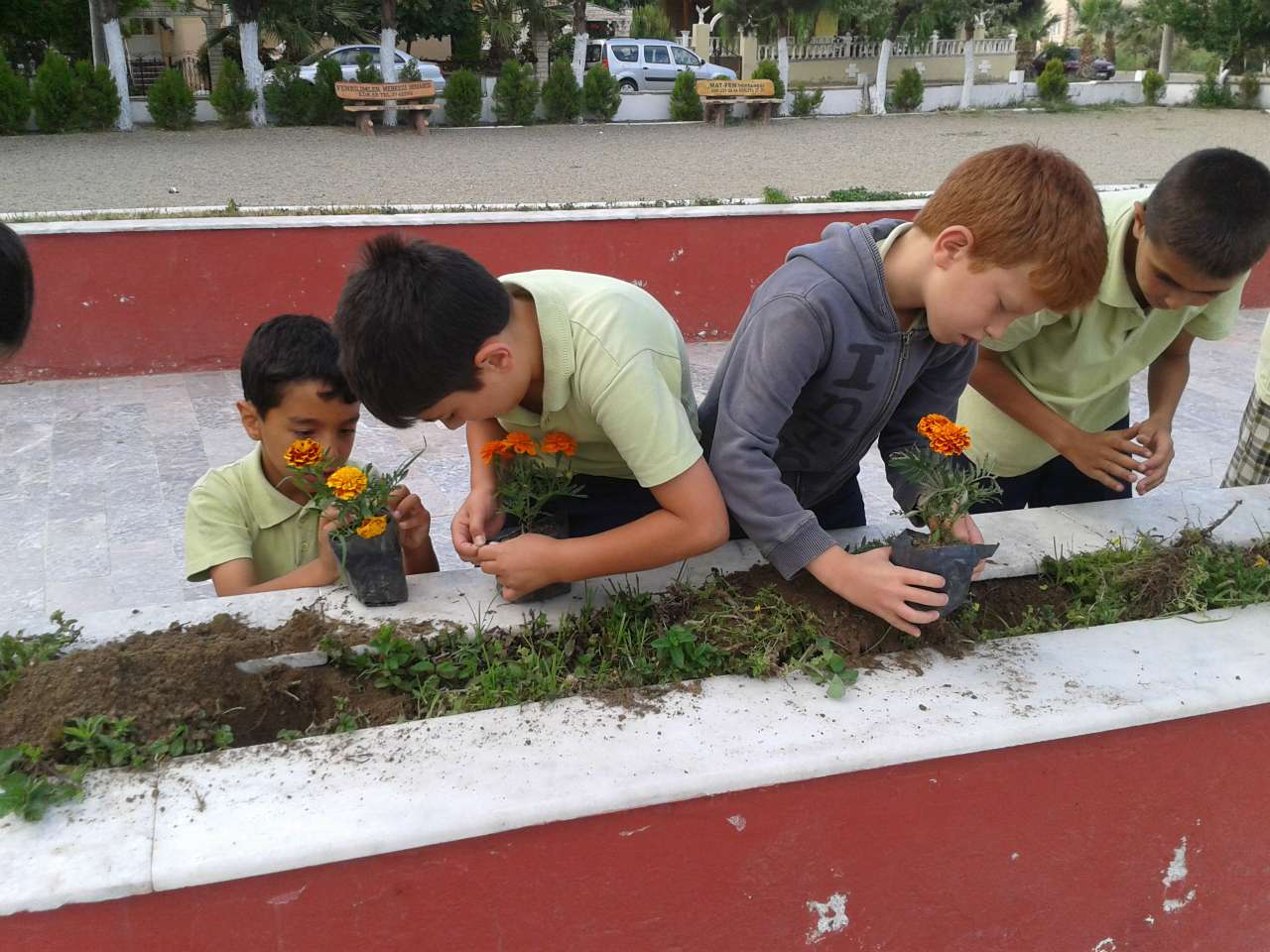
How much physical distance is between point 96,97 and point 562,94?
8.33m

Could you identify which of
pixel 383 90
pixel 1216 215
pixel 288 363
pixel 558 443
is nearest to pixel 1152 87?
pixel 383 90

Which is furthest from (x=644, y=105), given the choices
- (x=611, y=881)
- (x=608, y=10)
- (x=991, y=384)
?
(x=611, y=881)

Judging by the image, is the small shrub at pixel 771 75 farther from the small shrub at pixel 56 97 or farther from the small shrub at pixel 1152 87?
the small shrub at pixel 56 97

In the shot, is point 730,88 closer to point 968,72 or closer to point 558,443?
point 968,72

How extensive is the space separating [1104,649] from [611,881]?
0.98m

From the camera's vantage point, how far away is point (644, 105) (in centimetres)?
2205

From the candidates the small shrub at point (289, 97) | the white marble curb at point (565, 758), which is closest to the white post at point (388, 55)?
the small shrub at point (289, 97)

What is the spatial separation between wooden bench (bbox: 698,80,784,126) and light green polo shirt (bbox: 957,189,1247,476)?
62.9 ft

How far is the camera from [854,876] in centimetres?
151

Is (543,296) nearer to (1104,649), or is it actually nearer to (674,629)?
(674,629)

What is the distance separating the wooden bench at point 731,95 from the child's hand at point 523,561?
20214 millimetres

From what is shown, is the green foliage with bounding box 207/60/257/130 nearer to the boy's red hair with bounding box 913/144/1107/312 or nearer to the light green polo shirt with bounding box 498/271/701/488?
the light green polo shirt with bounding box 498/271/701/488

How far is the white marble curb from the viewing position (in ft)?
4.03

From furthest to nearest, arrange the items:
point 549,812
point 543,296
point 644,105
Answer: point 644,105
point 543,296
point 549,812
